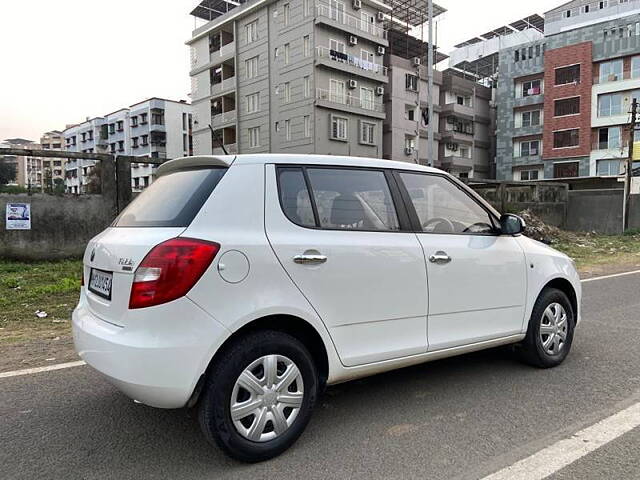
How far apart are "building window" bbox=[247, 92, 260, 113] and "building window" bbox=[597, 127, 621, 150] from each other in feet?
98.4

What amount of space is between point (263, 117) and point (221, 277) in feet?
123

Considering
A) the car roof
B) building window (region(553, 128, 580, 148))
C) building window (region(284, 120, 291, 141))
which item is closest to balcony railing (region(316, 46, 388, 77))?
building window (region(284, 120, 291, 141))

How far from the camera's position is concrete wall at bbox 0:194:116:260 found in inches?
383

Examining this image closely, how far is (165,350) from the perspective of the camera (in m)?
2.50

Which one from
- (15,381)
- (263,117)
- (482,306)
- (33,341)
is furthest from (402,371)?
(263,117)

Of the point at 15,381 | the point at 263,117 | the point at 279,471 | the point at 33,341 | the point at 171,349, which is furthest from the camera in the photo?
the point at 263,117

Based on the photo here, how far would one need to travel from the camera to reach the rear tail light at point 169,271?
254 centimetres

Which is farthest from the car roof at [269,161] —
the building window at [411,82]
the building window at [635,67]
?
the building window at [635,67]

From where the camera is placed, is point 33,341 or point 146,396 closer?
point 146,396

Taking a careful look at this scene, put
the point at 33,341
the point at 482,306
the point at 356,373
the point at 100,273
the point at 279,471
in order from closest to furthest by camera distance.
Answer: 1. the point at 279,471
2. the point at 100,273
3. the point at 356,373
4. the point at 482,306
5. the point at 33,341

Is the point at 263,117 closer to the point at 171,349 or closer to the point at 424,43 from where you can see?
the point at 424,43

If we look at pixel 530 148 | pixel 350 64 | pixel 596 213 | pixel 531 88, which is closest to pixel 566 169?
pixel 530 148

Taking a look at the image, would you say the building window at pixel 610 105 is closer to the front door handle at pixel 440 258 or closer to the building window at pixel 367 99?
the building window at pixel 367 99

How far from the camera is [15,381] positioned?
4020mm
